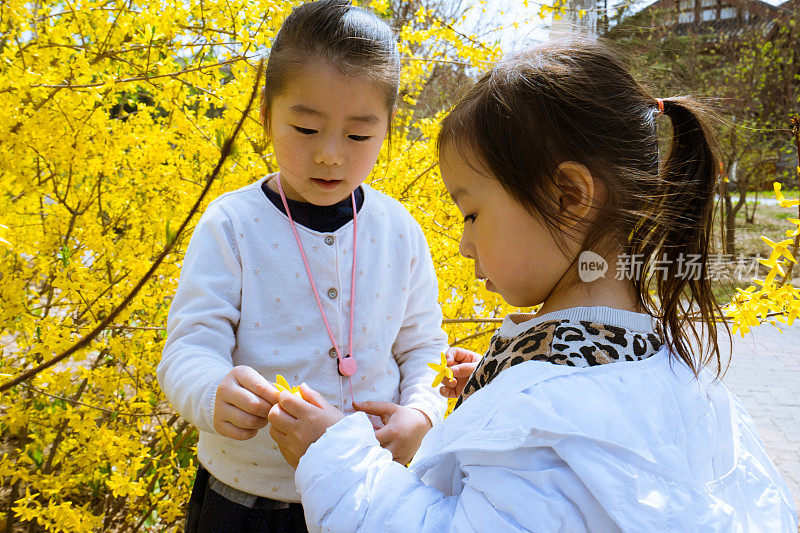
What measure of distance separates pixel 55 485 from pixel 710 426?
1987 millimetres

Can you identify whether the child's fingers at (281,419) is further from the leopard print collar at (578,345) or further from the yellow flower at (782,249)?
the yellow flower at (782,249)

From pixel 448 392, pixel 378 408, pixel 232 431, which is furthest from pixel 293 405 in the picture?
pixel 448 392

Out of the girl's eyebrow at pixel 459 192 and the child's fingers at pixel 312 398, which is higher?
the girl's eyebrow at pixel 459 192

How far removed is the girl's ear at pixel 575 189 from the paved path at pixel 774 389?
2.61 metres

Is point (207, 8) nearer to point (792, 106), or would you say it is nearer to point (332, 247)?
point (332, 247)

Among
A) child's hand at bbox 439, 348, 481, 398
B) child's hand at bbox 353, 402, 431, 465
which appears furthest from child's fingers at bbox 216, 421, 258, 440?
child's hand at bbox 439, 348, 481, 398

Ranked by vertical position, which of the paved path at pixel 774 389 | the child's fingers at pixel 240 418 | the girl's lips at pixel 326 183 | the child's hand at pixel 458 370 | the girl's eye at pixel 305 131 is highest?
the girl's eye at pixel 305 131

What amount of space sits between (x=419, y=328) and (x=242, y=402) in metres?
0.52

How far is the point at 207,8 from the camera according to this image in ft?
6.53

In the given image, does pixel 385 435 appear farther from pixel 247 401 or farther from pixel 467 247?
pixel 467 247

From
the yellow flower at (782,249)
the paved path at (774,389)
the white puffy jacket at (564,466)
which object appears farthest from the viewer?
the paved path at (774,389)

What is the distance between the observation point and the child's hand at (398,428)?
113 cm

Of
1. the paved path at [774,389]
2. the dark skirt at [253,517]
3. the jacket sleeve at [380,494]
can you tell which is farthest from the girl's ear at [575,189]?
the paved path at [774,389]

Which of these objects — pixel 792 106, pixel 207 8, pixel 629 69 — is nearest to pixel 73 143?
pixel 207 8
